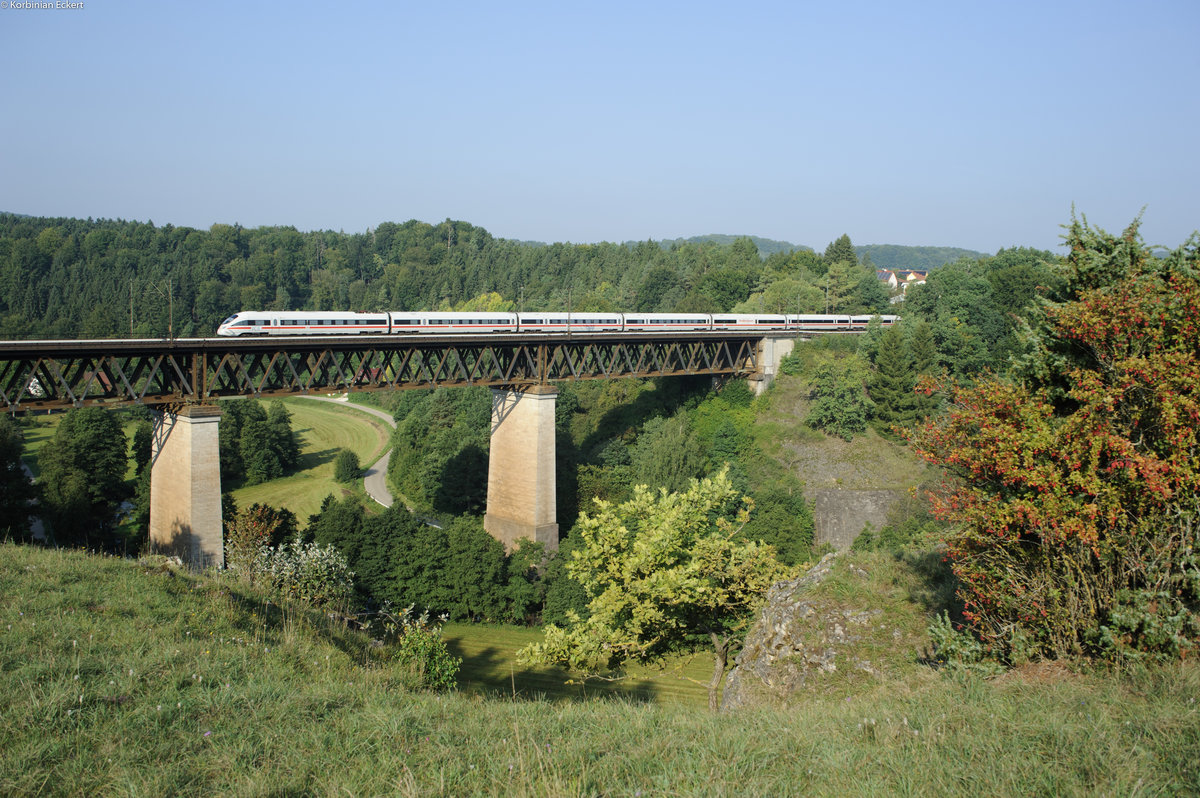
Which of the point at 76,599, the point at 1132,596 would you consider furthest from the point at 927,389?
the point at 76,599

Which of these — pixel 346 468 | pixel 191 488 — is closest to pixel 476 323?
pixel 191 488

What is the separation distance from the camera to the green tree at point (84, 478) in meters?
A: 50.9

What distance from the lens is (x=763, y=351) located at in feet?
203

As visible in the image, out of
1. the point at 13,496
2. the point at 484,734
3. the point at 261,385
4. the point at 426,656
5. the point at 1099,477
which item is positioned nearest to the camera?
the point at 484,734

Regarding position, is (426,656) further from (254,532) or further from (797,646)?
(254,532)

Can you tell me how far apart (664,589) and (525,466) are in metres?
27.5

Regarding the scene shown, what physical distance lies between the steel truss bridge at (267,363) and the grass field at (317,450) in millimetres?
21388

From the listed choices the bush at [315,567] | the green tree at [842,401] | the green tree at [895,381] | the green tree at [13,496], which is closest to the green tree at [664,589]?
the bush at [315,567]

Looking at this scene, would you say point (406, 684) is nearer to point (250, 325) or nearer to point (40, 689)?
point (40, 689)

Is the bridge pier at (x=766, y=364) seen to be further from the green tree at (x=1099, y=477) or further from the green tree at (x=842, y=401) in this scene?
the green tree at (x=1099, y=477)

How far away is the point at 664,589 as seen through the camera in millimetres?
18250

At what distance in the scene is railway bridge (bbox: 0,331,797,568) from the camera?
29953 millimetres

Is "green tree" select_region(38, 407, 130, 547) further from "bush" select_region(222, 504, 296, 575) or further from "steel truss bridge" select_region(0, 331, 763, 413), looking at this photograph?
"bush" select_region(222, 504, 296, 575)

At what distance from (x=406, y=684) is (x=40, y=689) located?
435cm
